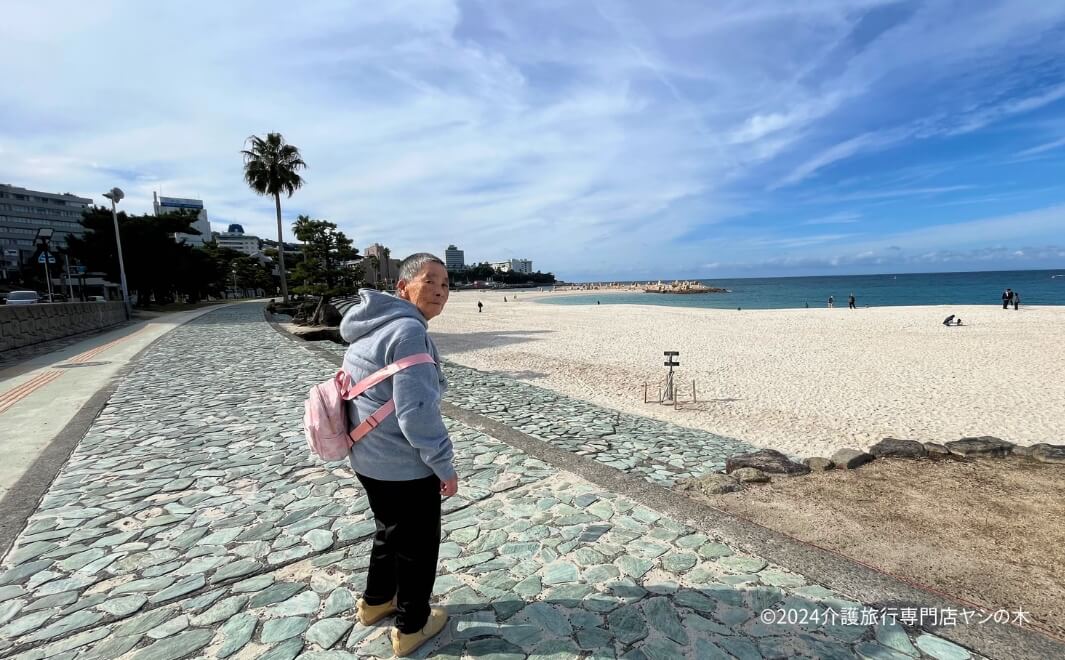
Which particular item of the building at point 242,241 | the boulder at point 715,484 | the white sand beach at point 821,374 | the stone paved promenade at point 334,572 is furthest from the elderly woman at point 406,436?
the building at point 242,241

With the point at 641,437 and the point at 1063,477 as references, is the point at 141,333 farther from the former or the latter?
the point at 1063,477

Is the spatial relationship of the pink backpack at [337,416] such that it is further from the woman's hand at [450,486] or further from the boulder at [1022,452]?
the boulder at [1022,452]

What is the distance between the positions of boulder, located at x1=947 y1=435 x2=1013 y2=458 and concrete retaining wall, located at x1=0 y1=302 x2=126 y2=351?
20727 millimetres

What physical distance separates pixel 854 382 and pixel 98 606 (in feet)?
46.3

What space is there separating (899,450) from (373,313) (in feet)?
22.1

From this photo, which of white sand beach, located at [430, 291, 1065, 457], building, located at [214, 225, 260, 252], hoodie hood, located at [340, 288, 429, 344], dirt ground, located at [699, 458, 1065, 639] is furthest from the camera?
building, located at [214, 225, 260, 252]

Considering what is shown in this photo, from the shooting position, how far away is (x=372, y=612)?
2455 mm

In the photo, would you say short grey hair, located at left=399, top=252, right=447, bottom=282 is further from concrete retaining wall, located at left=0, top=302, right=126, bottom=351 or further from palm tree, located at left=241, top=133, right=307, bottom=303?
palm tree, located at left=241, top=133, right=307, bottom=303

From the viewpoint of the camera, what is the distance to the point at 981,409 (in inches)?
362

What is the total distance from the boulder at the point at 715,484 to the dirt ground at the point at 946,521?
0.34 ft

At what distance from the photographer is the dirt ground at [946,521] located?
2.95m

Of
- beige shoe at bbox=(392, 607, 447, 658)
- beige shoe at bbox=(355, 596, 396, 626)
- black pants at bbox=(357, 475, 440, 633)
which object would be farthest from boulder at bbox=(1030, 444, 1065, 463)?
beige shoe at bbox=(355, 596, 396, 626)

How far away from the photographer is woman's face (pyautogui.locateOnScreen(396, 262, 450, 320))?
213 centimetres

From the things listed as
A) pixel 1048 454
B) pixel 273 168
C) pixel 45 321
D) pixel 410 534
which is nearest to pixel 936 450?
pixel 1048 454
